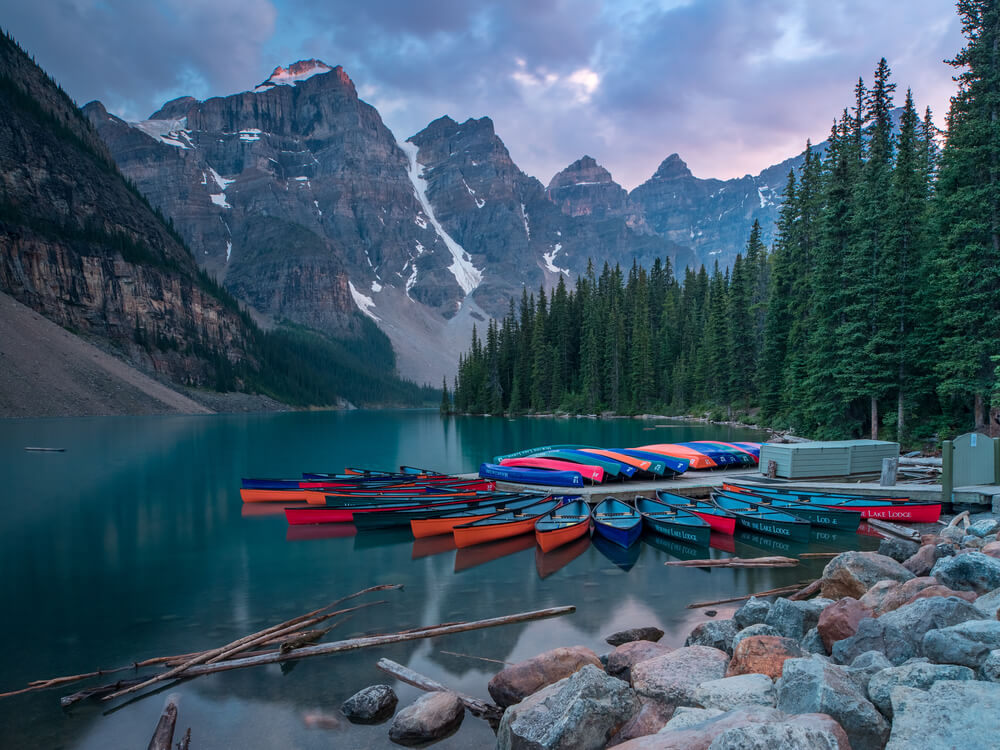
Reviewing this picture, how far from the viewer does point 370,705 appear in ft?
29.9

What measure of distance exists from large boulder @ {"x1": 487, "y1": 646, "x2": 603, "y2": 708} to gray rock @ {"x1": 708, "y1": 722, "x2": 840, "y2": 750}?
14.8ft

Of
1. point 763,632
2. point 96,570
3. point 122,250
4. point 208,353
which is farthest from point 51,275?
point 763,632

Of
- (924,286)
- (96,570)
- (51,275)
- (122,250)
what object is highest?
(122,250)

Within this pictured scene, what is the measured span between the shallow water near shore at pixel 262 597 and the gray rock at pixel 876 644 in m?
4.10

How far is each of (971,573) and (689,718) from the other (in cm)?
762

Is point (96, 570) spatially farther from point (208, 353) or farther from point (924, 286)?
point (208, 353)

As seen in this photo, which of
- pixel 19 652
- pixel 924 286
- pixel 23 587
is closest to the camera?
pixel 19 652

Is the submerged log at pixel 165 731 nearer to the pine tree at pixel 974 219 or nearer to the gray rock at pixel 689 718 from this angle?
the gray rock at pixel 689 718

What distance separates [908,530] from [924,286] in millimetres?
19954

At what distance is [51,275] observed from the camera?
130m

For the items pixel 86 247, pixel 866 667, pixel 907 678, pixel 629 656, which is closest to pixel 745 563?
pixel 629 656

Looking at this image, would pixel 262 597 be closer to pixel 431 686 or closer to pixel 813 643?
pixel 431 686

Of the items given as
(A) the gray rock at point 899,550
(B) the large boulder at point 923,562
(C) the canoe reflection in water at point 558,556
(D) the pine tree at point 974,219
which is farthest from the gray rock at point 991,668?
(D) the pine tree at point 974,219

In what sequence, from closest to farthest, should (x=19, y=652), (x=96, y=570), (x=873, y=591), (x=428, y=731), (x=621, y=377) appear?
1. (x=428, y=731)
2. (x=873, y=591)
3. (x=19, y=652)
4. (x=96, y=570)
5. (x=621, y=377)
